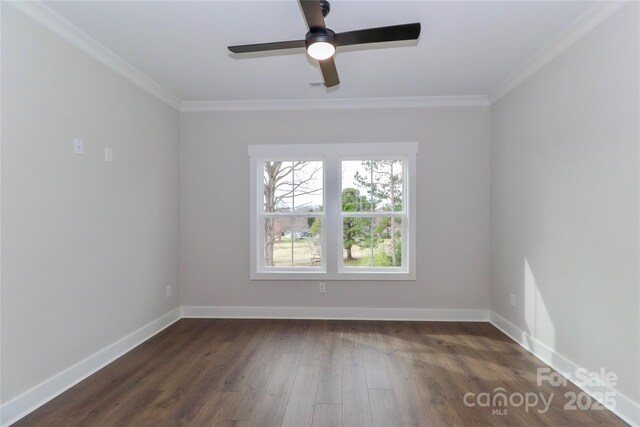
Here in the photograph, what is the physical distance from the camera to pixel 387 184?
409 centimetres

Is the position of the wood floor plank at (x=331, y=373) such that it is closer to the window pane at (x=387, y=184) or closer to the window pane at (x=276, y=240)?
the window pane at (x=276, y=240)

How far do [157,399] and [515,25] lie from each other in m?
3.64

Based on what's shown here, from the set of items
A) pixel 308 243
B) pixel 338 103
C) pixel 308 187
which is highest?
pixel 338 103

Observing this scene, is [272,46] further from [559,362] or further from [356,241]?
[559,362]

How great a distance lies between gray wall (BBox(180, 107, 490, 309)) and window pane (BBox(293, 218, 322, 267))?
281 mm

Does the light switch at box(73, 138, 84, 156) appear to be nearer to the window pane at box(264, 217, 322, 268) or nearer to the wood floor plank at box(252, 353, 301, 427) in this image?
the window pane at box(264, 217, 322, 268)

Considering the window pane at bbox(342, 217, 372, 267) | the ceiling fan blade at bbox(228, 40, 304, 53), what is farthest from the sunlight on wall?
the ceiling fan blade at bbox(228, 40, 304, 53)

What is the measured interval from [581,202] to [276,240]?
303 cm

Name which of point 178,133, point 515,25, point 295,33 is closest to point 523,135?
point 515,25

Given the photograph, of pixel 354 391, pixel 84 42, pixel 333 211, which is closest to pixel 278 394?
pixel 354 391

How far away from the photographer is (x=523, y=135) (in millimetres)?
3205

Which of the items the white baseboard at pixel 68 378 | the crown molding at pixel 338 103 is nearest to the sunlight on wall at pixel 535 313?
the crown molding at pixel 338 103

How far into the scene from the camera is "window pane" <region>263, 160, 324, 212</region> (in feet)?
13.5

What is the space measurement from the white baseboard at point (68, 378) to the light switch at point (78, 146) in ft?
5.24
